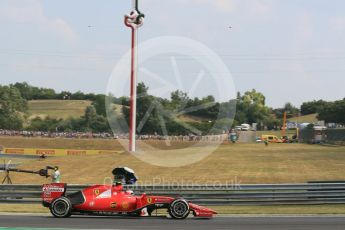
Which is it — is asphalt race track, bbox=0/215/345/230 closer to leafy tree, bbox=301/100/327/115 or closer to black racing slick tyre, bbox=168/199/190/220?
black racing slick tyre, bbox=168/199/190/220

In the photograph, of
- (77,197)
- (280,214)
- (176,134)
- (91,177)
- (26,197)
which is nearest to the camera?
(77,197)

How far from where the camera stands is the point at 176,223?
13.7 meters

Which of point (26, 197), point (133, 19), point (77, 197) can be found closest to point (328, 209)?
point (77, 197)

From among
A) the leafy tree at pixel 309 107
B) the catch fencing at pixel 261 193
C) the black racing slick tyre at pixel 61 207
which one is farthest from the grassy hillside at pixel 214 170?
the leafy tree at pixel 309 107

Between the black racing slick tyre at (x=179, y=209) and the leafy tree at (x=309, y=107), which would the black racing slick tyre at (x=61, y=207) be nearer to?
the black racing slick tyre at (x=179, y=209)

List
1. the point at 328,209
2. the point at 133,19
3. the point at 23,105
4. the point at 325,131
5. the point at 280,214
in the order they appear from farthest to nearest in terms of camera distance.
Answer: the point at 23,105 → the point at 325,131 → the point at 133,19 → the point at 328,209 → the point at 280,214

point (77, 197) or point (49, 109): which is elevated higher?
point (49, 109)

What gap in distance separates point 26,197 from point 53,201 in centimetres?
528

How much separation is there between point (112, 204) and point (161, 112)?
14.0 m

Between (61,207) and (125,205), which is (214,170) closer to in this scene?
(125,205)

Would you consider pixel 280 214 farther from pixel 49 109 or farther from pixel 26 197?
pixel 49 109

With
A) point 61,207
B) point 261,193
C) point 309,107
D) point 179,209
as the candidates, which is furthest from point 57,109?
point 179,209

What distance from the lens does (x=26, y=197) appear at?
19.5 m

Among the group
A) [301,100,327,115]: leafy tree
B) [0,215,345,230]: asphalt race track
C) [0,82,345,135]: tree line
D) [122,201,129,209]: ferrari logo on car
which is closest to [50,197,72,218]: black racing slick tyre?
[0,215,345,230]: asphalt race track
